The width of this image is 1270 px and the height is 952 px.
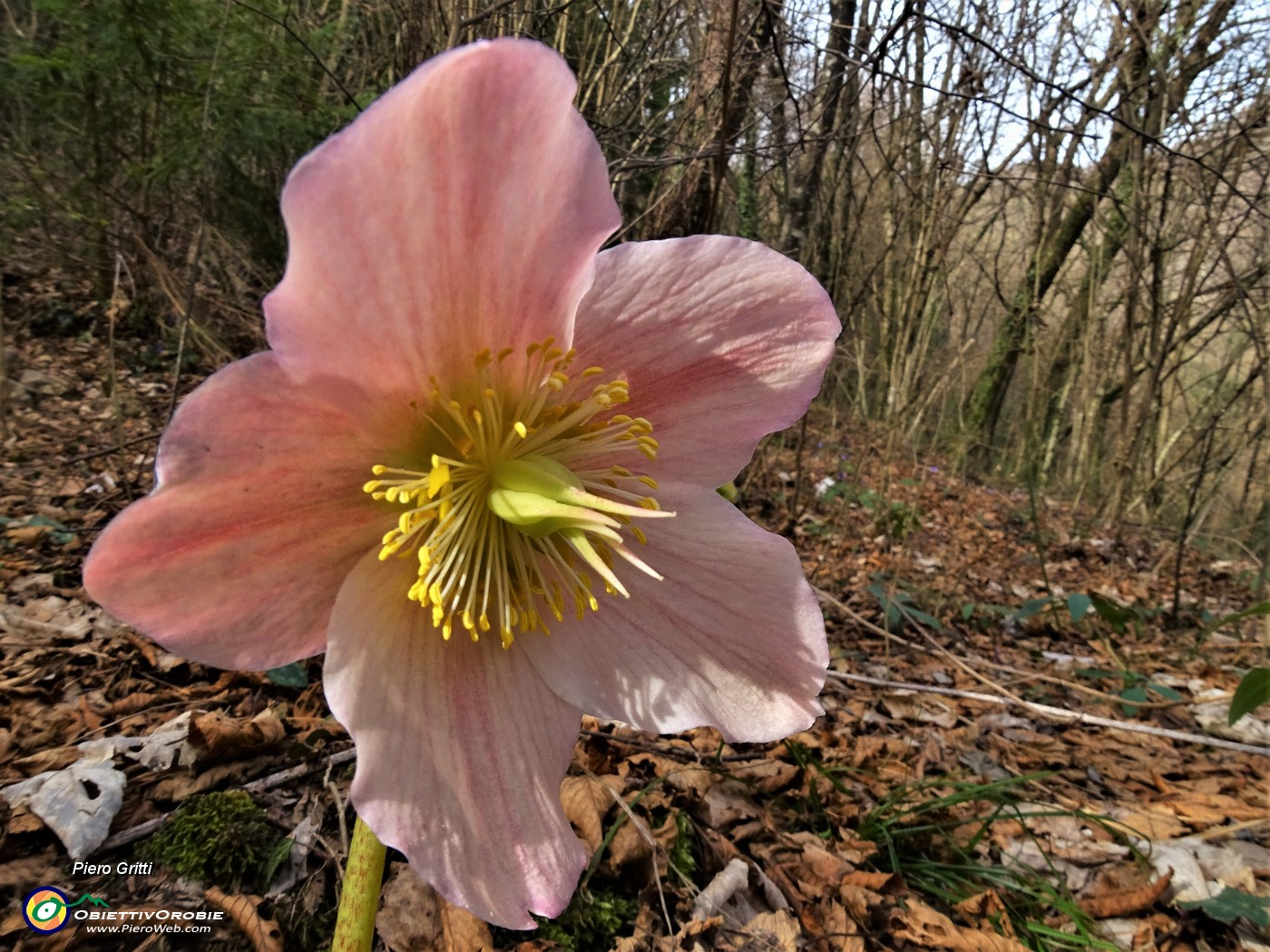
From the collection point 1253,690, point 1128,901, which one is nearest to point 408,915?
point 1128,901

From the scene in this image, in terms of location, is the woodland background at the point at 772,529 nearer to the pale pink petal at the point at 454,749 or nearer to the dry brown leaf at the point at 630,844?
the dry brown leaf at the point at 630,844

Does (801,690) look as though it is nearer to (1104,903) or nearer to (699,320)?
(699,320)

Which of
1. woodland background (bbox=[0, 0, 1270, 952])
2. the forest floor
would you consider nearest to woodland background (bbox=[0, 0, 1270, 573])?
woodland background (bbox=[0, 0, 1270, 952])

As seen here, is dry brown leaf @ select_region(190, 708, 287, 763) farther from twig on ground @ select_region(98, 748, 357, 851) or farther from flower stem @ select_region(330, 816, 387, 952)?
flower stem @ select_region(330, 816, 387, 952)

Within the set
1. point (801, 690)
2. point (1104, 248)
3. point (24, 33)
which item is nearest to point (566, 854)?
point (801, 690)

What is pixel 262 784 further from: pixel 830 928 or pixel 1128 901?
pixel 1128 901

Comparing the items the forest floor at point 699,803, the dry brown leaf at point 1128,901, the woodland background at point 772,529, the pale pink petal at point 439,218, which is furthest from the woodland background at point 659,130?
the dry brown leaf at point 1128,901
